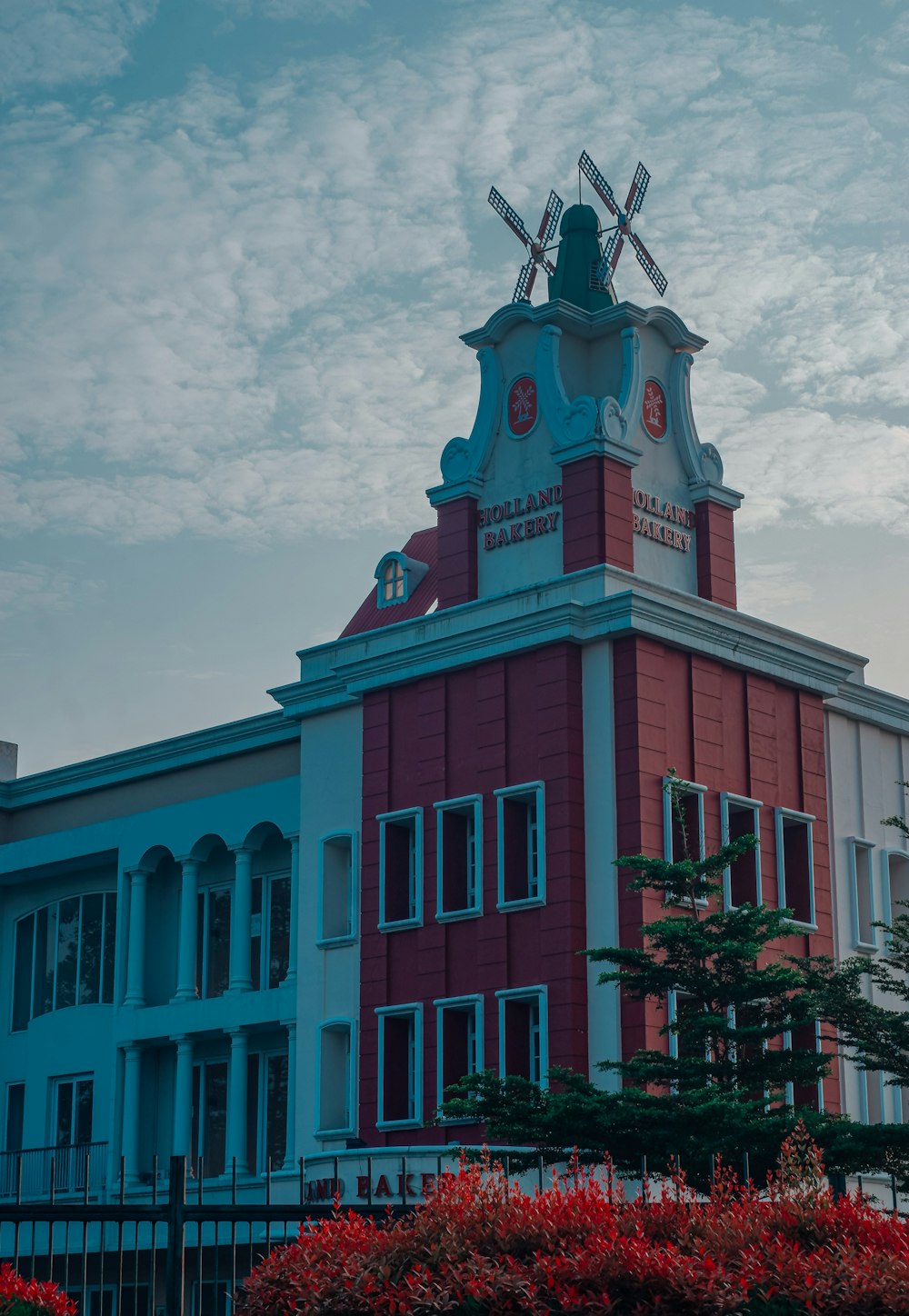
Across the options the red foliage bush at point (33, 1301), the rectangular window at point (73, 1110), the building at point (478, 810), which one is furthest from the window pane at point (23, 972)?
the red foliage bush at point (33, 1301)

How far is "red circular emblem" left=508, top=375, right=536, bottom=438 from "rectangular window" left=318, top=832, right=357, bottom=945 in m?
8.23

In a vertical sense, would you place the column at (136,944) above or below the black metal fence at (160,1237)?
above

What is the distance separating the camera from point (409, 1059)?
1312 inches

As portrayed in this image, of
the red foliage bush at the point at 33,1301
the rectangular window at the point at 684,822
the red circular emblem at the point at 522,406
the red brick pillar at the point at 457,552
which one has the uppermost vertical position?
the red circular emblem at the point at 522,406

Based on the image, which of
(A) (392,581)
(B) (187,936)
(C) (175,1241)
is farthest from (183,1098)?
(C) (175,1241)

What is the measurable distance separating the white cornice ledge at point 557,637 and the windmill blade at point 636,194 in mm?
10580

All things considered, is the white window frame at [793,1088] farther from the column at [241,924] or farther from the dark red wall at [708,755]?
the column at [241,924]

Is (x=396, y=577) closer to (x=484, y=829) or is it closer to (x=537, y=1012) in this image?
(x=484, y=829)

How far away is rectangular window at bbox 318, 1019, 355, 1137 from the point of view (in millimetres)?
34281

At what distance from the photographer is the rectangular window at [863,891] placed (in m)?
35.7

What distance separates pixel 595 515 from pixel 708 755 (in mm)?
4659

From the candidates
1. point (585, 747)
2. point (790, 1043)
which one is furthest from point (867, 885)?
point (585, 747)

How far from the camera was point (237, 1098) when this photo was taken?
1473 inches

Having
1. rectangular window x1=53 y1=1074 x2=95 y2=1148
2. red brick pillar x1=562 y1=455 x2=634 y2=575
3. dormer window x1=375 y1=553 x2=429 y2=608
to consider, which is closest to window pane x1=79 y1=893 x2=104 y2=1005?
rectangular window x1=53 y1=1074 x2=95 y2=1148
